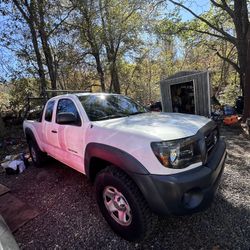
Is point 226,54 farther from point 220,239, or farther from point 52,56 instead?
point 220,239

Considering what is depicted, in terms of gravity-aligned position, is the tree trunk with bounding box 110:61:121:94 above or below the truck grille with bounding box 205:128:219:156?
above

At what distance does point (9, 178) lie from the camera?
5.28 meters

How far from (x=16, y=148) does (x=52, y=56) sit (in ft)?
18.7

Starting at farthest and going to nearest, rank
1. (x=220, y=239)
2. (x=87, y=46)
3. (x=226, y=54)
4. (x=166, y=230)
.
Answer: (x=226, y=54) < (x=87, y=46) < (x=166, y=230) < (x=220, y=239)

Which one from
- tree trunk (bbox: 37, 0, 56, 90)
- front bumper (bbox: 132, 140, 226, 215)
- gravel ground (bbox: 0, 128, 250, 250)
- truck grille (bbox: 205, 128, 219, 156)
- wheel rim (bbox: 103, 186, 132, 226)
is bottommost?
gravel ground (bbox: 0, 128, 250, 250)

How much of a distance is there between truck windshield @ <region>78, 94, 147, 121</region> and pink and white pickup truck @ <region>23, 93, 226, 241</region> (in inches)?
1.1

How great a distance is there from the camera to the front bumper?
2189mm

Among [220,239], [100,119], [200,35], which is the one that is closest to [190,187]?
[220,239]

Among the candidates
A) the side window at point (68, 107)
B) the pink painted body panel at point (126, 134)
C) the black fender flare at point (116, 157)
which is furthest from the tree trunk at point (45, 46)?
the black fender flare at point (116, 157)

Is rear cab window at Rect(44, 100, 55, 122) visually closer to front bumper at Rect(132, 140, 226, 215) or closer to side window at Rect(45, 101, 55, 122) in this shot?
side window at Rect(45, 101, 55, 122)

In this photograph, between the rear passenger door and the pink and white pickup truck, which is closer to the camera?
the pink and white pickup truck

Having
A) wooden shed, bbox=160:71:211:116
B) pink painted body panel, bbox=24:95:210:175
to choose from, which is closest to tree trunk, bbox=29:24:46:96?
wooden shed, bbox=160:71:211:116

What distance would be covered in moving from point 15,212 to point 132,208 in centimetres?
220

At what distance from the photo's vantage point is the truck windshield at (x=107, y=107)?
3.39m
